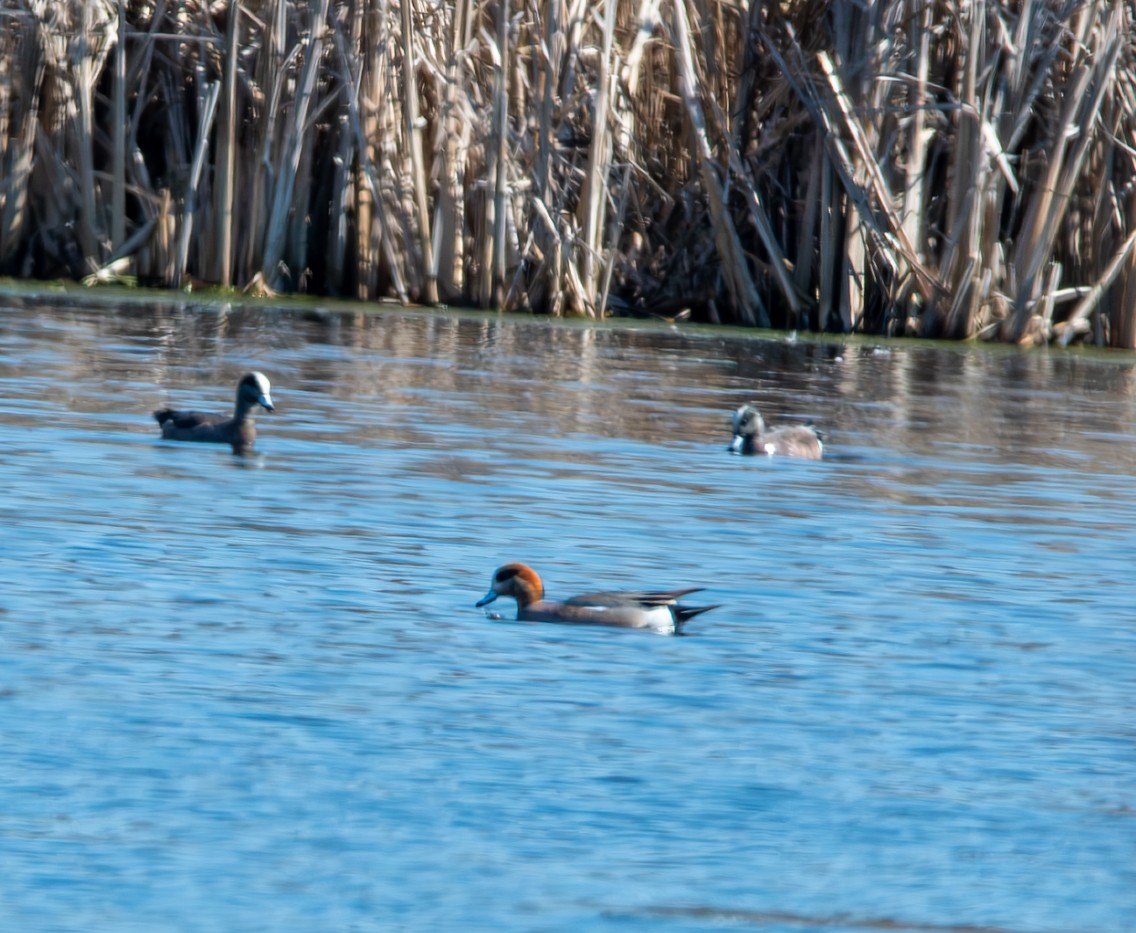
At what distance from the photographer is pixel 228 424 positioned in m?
10.4

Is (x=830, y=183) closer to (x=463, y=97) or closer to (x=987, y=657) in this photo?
(x=463, y=97)

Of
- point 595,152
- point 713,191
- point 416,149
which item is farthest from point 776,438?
point 416,149

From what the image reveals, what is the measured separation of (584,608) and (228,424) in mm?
4235

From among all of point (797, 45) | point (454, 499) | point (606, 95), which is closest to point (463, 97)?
Answer: point (606, 95)

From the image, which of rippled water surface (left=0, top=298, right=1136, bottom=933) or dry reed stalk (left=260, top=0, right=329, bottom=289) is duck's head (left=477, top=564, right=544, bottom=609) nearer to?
rippled water surface (left=0, top=298, right=1136, bottom=933)

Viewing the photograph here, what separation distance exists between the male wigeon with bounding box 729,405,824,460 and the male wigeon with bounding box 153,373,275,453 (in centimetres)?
236

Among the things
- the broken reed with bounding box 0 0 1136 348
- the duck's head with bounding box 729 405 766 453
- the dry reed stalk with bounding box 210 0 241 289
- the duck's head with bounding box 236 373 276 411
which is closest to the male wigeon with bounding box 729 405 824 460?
the duck's head with bounding box 729 405 766 453

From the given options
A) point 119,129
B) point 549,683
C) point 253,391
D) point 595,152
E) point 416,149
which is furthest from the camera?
point 119,129

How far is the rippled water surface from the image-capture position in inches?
166

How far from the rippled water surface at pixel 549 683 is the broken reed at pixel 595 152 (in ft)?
16.9

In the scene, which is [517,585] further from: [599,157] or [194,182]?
[194,182]

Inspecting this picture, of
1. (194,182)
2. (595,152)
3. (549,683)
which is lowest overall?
(549,683)

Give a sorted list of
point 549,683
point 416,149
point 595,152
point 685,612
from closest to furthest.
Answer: point 549,683, point 685,612, point 595,152, point 416,149

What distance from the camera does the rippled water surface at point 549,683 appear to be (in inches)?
166
